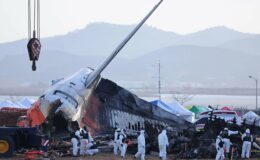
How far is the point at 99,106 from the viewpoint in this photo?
4494 centimetres

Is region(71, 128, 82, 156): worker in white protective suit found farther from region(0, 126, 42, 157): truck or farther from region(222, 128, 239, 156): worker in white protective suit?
region(222, 128, 239, 156): worker in white protective suit

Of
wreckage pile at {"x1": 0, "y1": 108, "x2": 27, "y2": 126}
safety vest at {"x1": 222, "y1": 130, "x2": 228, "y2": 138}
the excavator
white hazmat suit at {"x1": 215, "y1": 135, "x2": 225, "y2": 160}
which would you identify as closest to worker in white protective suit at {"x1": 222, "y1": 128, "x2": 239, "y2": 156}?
→ safety vest at {"x1": 222, "y1": 130, "x2": 228, "y2": 138}

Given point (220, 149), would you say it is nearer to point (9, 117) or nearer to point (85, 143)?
point (85, 143)

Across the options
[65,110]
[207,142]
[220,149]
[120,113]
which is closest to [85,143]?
[65,110]

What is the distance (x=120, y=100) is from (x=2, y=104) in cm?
3343

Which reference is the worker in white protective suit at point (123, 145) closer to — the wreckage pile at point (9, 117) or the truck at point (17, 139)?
the truck at point (17, 139)

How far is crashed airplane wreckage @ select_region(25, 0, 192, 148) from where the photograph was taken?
39.4 m

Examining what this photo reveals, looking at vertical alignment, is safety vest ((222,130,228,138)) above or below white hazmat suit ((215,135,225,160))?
above

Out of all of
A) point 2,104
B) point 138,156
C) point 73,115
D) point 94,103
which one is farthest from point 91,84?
point 2,104

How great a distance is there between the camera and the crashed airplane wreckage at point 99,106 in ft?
129

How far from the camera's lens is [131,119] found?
4519 centimetres

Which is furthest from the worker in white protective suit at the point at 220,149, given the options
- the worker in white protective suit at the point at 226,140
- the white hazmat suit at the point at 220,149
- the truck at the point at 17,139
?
the truck at the point at 17,139

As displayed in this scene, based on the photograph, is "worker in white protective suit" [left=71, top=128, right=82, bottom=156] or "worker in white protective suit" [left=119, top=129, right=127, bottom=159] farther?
"worker in white protective suit" [left=119, top=129, right=127, bottom=159]

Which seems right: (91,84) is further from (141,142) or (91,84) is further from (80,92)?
(141,142)
